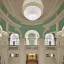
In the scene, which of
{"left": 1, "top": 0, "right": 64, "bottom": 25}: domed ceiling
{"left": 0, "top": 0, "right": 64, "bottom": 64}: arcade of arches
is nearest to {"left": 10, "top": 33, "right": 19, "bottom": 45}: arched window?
{"left": 0, "top": 0, "right": 64, "bottom": 64}: arcade of arches

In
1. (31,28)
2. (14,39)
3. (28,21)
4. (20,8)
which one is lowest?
(14,39)

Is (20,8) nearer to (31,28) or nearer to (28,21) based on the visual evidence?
(28,21)

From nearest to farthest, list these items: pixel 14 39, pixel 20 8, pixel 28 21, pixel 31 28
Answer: pixel 20 8
pixel 28 21
pixel 31 28
pixel 14 39

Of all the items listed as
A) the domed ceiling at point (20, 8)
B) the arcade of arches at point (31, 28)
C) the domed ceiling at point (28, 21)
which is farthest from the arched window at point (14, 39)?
the domed ceiling at point (20, 8)

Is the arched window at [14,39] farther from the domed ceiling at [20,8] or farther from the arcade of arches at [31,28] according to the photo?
A: the domed ceiling at [20,8]

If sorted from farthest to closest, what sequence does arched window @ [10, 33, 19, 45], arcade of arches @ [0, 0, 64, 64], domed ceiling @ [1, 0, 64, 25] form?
arched window @ [10, 33, 19, 45]
arcade of arches @ [0, 0, 64, 64]
domed ceiling @ [1, 0, 64, 25]

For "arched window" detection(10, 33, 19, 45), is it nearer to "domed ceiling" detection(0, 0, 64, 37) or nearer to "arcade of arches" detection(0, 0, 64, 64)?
"arcade of arches" detection(0, 0, 64, 64)

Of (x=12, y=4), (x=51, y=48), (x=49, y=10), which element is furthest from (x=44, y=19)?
(x=51, y=48)

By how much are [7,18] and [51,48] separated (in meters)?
3.52

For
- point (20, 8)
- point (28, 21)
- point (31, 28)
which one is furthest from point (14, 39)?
point (20, 8)

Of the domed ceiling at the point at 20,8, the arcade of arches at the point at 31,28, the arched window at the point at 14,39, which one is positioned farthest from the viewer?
the arched window at the point at 14,39

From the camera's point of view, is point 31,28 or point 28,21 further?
point 31,28

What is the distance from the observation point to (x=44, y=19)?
7.35 metres

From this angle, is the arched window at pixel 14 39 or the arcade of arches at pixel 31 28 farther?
the arched window at pixel 14 39
